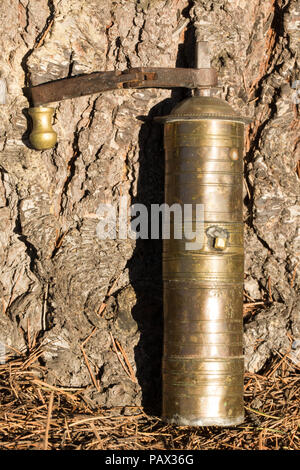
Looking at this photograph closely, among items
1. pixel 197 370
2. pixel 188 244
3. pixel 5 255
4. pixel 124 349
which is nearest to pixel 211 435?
pixel 197 370

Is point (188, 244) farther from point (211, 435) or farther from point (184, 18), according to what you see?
point (184, 18)

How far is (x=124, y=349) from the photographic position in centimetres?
468

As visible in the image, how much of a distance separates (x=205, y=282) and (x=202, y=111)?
987 mm

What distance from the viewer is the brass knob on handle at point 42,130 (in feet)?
14.8

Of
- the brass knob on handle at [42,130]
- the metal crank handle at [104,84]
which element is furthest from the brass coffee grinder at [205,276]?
the brass knob on handle at [42,130]

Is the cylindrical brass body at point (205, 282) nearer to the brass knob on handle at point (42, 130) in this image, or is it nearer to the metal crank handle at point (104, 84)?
the metal crank handle at point (104, 84)

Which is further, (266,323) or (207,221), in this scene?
(266,323)

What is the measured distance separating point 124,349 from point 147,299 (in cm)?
35

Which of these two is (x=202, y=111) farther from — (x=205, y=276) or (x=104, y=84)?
(x=205, y=276)

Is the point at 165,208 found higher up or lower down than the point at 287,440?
higher up

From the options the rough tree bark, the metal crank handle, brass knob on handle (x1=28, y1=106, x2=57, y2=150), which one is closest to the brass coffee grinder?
the metal crank handle

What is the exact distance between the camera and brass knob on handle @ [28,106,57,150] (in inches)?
177

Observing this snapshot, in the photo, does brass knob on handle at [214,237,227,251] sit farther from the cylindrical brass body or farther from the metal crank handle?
the metal crank handle

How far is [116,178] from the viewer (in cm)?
472
